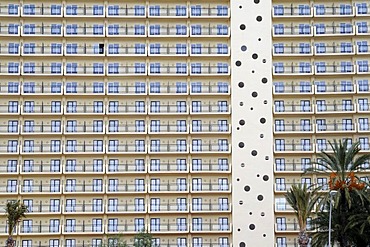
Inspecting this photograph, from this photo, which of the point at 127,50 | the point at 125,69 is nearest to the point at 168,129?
the point at 125,69

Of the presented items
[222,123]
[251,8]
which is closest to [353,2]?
[251,8]

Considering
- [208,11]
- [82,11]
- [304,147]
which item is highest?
[208,11]

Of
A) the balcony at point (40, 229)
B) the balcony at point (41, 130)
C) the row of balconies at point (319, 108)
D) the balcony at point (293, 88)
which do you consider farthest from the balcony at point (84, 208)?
the balcony at point (293, 88)

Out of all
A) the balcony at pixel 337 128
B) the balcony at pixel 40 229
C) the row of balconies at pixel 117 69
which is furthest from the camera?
the row of balconies at pixel 117 69

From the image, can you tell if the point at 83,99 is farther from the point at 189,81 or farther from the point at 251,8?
the point at 251,8

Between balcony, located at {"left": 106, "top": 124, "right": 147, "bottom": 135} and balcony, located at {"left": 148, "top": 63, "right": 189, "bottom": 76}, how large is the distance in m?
5.17

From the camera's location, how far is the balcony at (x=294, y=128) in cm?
7088

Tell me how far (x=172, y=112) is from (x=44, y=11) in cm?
1520

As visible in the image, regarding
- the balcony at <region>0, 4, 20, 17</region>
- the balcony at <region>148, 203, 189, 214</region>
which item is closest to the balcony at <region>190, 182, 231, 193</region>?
the balcony at <region>148, 203, 189, 214</region>

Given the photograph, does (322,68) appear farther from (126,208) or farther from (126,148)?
(126,208)

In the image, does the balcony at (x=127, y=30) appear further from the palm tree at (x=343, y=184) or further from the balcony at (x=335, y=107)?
the palm tree at (x=343, y=184)

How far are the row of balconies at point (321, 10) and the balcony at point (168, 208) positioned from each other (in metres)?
19.8

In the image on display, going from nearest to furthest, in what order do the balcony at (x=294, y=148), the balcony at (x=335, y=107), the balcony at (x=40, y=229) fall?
the balcony at (x=40, y=229) → the balcony at (x=294, y=148) → the balcony at (x=335, y=107)

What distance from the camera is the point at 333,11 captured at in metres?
73.1
